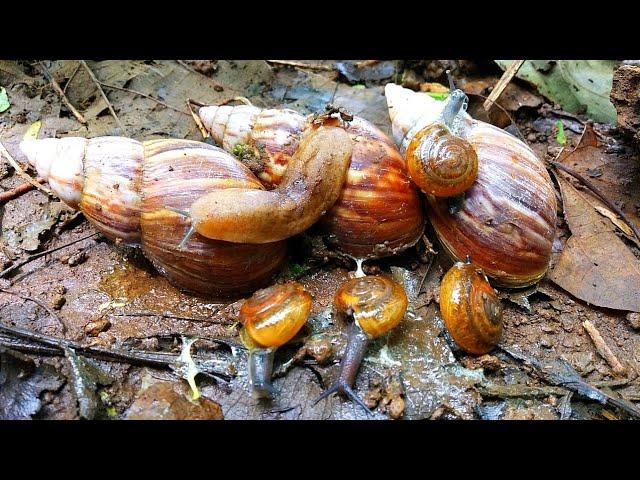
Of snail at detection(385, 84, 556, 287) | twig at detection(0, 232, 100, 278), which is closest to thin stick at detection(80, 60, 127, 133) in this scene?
twig at detection(0, 232, 100, 278)

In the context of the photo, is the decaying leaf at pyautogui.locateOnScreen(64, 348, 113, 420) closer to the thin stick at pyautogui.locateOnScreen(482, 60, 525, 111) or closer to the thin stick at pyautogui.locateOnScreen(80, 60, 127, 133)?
the thin stick at pyautogui.locateOnScreen(80, 60, 127, 133)

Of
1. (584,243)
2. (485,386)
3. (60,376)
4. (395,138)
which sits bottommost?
(60,376)

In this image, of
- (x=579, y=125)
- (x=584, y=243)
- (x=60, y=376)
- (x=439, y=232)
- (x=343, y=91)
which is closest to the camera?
(x=60, y=376)

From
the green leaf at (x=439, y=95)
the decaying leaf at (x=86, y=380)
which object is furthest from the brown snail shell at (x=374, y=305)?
the green leaf at (x=439, y=95)

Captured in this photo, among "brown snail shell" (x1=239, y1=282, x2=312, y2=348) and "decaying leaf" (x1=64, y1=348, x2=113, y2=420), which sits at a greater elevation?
"brown snail shell" (x1=239, y1=282, x2=312, y2=348)

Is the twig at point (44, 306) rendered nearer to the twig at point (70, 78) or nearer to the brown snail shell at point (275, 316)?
the brown snail shell at point (275, 316)

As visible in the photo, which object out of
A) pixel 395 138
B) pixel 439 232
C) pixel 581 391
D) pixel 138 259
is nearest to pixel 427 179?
pixel 439 232

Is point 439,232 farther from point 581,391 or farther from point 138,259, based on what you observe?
point 138,259

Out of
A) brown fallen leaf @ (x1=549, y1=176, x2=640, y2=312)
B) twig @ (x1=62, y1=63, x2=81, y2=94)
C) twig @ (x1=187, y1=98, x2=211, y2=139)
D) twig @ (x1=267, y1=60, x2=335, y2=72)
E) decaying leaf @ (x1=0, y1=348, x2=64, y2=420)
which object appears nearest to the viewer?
decaying leaf @ (x1=0, y1=348, x2=64, y2=420)
